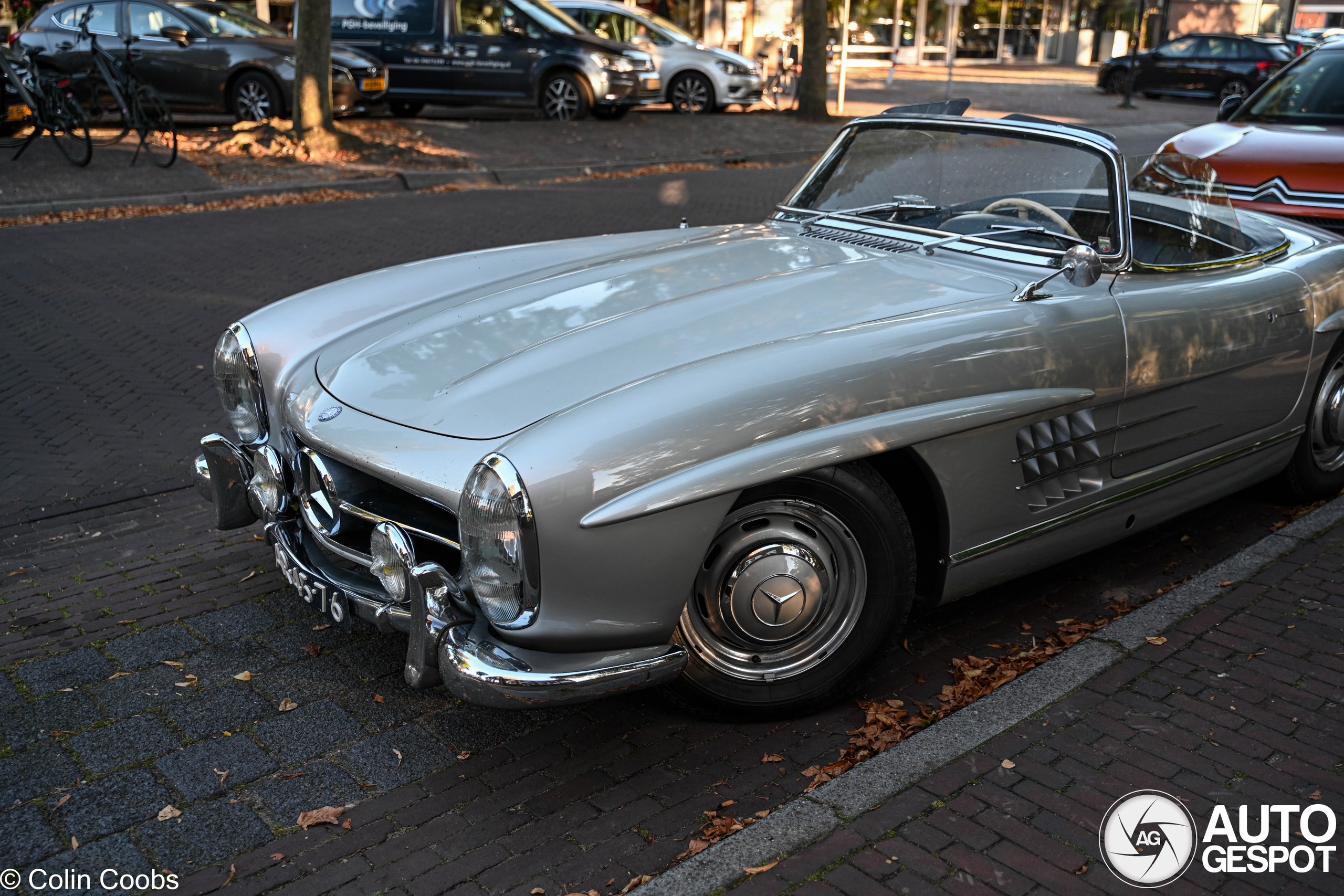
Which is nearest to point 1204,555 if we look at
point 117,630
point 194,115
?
point 117,630

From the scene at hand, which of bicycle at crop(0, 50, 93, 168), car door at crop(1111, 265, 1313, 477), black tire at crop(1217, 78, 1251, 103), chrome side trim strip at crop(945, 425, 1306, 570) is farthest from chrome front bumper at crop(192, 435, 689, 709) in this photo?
black tire at crop(1217, 78, 1251, 103)

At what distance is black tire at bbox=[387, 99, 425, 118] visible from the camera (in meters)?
16.6

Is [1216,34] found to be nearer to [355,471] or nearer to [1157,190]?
[1157,190]

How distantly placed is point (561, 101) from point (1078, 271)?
1367 cm

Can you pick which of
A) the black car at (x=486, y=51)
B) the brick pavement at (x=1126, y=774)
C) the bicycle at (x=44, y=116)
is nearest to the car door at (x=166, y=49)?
the bicycle at (x=44, y=116)

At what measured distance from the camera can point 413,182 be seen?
40.8 feet

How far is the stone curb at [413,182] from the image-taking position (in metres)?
10.6

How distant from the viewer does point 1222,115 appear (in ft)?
30.3

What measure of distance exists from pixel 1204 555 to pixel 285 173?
10394mm

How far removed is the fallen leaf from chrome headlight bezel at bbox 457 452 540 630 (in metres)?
0.61

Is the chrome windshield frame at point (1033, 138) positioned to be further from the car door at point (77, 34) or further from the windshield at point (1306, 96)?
the car door at point (77, 34)

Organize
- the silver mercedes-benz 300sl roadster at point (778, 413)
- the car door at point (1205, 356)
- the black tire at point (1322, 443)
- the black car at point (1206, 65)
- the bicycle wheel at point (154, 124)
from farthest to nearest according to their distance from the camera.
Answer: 1. the black car at point (1206, 65)
2. the bicycle wheel at point (154, 124)
3. the black tire at point (1322, 443)
4. the car door at point (1205, 356)
5. the silver mercedes-benz 300sl roadster at point (778, 413)

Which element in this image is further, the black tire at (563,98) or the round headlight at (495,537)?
the black tire at (563,98)

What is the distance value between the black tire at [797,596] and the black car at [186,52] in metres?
12.6
